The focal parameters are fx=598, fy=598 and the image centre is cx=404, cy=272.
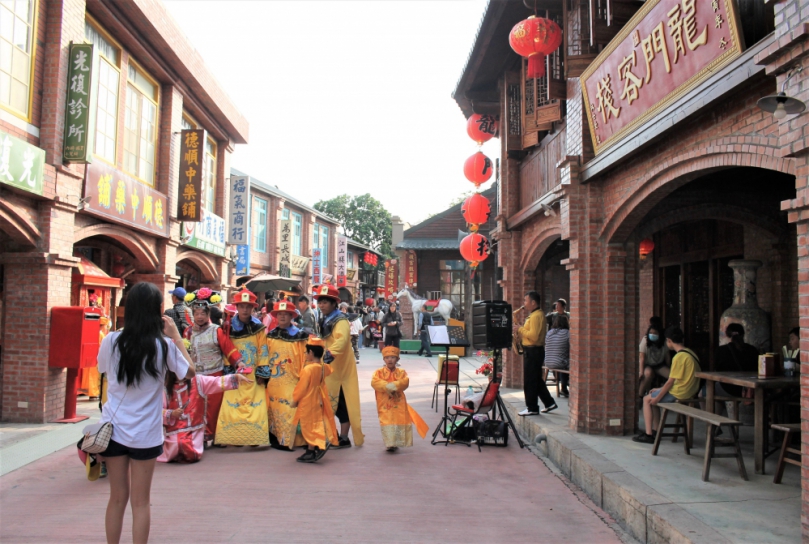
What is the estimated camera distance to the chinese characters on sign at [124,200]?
9.09 metres

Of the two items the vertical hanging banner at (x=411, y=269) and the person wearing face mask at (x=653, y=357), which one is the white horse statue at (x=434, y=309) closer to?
the vertical hanging banner at (x=411, y=269)

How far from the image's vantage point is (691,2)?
460 cm

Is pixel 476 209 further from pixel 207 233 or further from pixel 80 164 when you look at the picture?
pixel 80 164

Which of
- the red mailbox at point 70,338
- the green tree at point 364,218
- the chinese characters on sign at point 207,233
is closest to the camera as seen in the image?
the red mailbox at point 70,338

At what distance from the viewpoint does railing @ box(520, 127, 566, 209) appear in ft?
30.0

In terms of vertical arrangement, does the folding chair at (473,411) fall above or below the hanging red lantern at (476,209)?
→ below

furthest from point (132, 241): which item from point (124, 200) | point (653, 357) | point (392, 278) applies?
point (392, 278)

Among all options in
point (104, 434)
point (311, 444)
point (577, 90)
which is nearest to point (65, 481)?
point (311, 444)

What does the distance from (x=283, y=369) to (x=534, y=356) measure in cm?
Result: 382

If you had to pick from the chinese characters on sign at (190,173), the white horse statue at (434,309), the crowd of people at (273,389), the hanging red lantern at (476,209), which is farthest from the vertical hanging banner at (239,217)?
the crowd of people at (273,389)

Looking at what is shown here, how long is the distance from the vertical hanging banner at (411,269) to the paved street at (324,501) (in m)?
18.0

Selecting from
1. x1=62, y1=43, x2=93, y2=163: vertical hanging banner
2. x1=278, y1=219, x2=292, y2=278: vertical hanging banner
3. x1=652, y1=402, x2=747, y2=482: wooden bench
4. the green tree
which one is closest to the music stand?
x1=652, y1=402, x2=747, y2=482: wooden bench

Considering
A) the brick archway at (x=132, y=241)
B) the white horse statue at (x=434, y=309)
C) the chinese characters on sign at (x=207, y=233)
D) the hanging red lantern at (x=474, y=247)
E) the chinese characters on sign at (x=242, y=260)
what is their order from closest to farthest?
the brick archway at (x=132, y=241)
the chinese characters on sign at (x=207, y=233)
the hanging red lantern at (x=474, y=247)
the chinese characters on sign at (x=242, y=260)
the white horse statue at (x=434, y=309)

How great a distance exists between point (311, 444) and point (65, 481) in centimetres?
231
